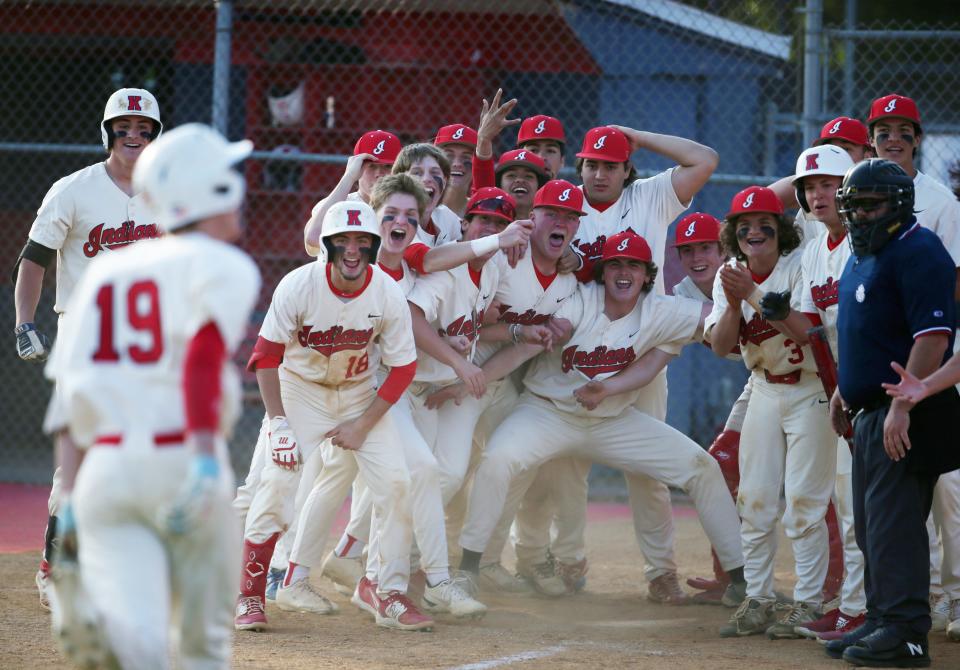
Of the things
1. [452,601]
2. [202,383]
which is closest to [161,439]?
[202,383]

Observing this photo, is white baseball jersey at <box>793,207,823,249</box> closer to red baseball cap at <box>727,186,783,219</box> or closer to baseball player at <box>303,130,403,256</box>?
red baseball cap at <box>727,186,783,219</box>

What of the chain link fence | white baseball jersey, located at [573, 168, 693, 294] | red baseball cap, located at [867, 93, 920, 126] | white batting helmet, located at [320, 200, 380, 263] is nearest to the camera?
white batting helmet, located at [320, 200, 380, 263]

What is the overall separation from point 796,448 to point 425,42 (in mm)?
6222

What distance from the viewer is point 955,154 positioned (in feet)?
28.7

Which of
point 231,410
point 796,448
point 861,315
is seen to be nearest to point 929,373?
point 861,315

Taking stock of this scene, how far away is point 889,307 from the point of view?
175 inches

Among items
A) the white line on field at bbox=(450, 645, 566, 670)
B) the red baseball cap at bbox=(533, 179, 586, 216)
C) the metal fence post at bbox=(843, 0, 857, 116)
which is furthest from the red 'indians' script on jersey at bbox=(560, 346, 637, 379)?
the metal fence post at bbox=(843, 0, 857, 116)

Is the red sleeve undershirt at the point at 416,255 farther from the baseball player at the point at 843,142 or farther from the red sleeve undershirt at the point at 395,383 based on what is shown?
the baseball player at the point at 843,142

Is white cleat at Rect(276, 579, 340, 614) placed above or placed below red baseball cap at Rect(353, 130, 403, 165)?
below

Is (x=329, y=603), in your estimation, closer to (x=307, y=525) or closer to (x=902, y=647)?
(x=307, y=525)

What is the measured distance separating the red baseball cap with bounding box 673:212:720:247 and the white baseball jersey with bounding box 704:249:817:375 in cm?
71

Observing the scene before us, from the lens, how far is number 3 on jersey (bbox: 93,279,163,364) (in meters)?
2.88

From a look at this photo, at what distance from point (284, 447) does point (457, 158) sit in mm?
2146

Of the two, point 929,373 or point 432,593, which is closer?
point 929,373
